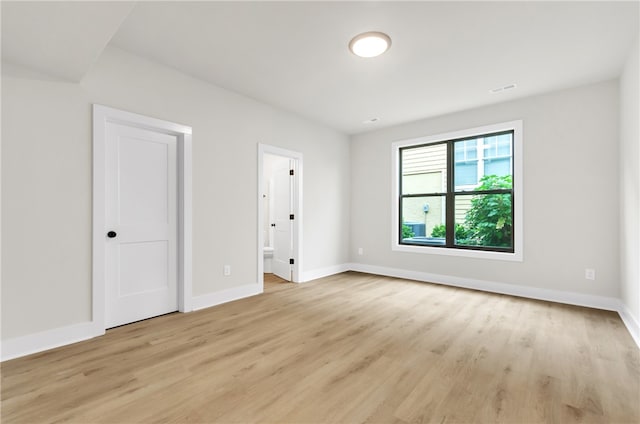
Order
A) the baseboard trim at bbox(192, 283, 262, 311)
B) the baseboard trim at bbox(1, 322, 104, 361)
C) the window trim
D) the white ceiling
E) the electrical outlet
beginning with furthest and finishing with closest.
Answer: the window trim, the electrical outlet, the baseboard trim at bbox(192, 283, 262, 311), the baseboard trim at bbox(1, 322, 104, 361), the white ceiling

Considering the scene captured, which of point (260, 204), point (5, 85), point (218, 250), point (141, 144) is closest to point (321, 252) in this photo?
point (260, 204)

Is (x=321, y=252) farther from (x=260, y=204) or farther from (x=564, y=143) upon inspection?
(x=564, y=143)

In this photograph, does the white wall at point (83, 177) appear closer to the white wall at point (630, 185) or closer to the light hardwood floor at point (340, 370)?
the light hardwood floor at point (340, 370)

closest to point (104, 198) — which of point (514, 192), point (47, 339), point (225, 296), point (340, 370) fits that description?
point (47, 339)

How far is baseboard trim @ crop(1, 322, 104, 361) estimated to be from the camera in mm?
2260

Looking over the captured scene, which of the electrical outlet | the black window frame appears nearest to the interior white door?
the black window frame

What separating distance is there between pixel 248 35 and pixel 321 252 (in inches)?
142

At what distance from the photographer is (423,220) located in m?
5.19

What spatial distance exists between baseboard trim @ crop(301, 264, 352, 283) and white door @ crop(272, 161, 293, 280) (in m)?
0.29

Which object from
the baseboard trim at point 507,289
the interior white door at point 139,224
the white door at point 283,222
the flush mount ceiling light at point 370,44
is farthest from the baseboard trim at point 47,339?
the baseboard trim at point 507,289

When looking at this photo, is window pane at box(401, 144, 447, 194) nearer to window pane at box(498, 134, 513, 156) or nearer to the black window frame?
the black window frame

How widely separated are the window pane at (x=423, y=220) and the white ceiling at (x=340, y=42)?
1833 millimetres

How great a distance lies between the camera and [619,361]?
226cm

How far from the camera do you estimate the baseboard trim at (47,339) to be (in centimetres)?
226
